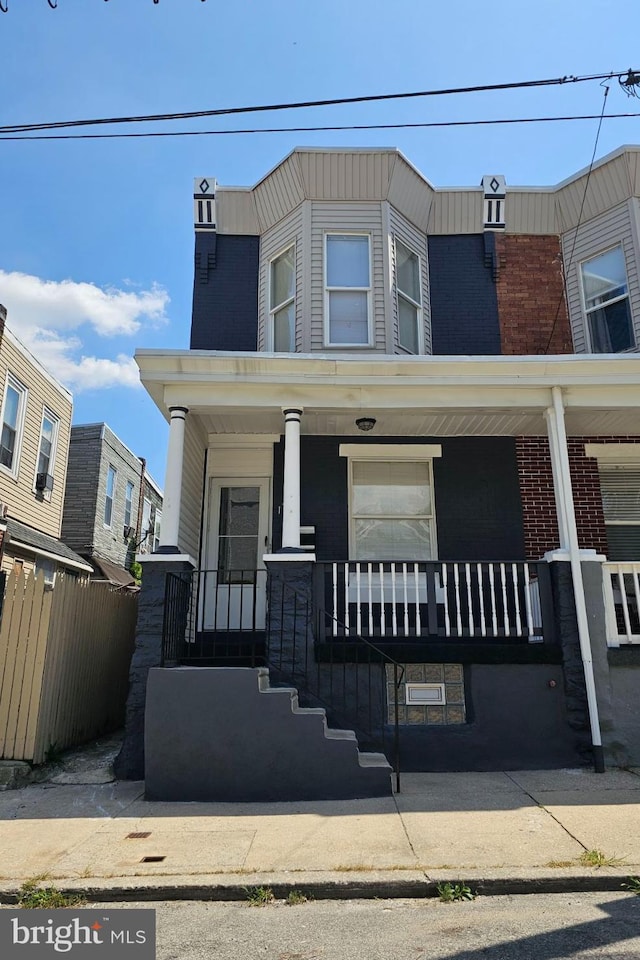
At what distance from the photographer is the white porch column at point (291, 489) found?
7312 mm

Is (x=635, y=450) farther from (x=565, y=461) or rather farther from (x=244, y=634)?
(x=244, y=634)

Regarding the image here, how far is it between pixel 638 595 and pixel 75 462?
1550cm

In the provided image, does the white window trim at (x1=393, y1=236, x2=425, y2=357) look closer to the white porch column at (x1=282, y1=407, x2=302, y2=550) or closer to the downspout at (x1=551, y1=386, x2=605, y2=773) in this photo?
the downspout at (x1=551, y1=386, x2=605, y2=773)

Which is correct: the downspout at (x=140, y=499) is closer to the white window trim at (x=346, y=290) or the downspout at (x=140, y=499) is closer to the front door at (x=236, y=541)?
the front door at (x=236, y=541)

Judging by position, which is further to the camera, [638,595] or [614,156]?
[614,156]

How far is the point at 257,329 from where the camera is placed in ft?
32.9

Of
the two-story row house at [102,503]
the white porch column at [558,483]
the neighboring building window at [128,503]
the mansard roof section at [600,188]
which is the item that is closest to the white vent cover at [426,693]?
the white porch column at [558,483]

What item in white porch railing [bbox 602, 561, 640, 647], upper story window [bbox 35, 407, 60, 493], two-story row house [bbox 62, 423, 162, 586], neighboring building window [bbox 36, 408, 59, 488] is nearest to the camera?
white porch railing [bbox 602, 561, 640, 647]

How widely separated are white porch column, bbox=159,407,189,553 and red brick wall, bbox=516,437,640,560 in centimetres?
464

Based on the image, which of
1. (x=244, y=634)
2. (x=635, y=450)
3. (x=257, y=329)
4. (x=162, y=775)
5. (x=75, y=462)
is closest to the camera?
(x=162, y=775)

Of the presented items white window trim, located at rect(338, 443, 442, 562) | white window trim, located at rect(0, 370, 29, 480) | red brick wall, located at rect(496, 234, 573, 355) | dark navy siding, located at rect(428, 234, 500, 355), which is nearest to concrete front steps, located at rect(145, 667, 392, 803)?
white window trim, located at rect(338, 443, 442, 562)

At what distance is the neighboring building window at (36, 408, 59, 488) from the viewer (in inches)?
577

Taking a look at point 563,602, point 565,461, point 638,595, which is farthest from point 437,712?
point 565,461

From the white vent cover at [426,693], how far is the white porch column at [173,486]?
289cm
